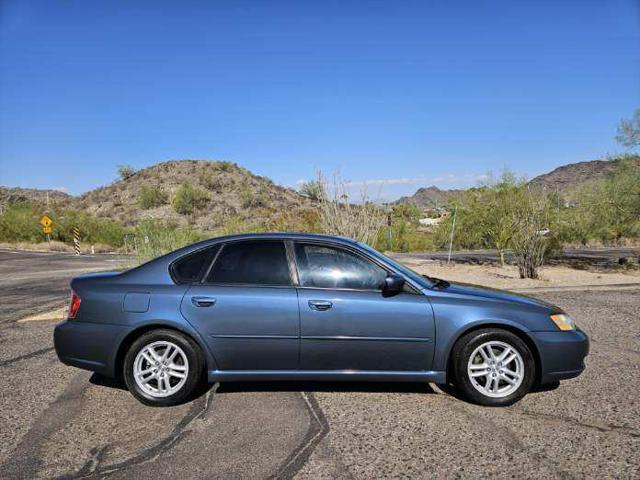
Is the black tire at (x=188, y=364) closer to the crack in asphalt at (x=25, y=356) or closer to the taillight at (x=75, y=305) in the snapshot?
the taillight at (x=75, y=305)

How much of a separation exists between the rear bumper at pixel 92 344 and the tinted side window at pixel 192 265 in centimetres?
63

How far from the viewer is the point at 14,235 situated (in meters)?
40.1

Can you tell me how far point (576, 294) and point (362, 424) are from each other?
9.20 metres

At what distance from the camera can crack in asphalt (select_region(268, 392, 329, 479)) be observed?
3070 millimetres

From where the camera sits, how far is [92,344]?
4297 millimetres

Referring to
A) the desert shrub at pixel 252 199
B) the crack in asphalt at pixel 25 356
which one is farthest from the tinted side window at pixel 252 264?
the desert shrub at pixel 252 199

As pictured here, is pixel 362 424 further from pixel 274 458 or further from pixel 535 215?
pixel 535 215

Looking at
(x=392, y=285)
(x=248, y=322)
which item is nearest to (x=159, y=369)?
(x=248, y=322)

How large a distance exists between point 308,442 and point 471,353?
63.4 inches

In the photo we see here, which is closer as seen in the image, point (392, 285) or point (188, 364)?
point (392, 285)

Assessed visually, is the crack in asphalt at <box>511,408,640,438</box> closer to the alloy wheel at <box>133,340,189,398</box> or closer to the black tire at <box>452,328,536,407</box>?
the black tire at <box>452,328,536,407</box>

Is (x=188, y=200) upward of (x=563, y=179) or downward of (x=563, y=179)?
downward

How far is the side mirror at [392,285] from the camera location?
4.12 metres

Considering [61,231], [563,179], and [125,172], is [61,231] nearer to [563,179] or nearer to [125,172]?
[125,172]
